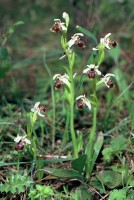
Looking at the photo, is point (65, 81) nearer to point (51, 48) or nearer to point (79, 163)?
point (79, 163)

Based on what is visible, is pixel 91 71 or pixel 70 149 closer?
pixel 91 71

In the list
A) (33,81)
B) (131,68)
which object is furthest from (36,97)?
(131,68)

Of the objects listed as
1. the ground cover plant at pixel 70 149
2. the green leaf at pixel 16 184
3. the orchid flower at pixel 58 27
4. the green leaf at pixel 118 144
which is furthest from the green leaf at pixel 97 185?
the orchid flower at pixel 58 27

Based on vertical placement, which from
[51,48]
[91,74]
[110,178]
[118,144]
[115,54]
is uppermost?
[51,48]

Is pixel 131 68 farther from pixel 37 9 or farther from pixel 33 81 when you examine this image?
pixel 37 9

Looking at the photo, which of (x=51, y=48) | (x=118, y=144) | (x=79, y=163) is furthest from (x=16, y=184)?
(x=51, y=48)

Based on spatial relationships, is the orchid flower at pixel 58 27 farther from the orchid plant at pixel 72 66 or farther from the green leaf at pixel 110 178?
the green leaf at pixel 110 178
